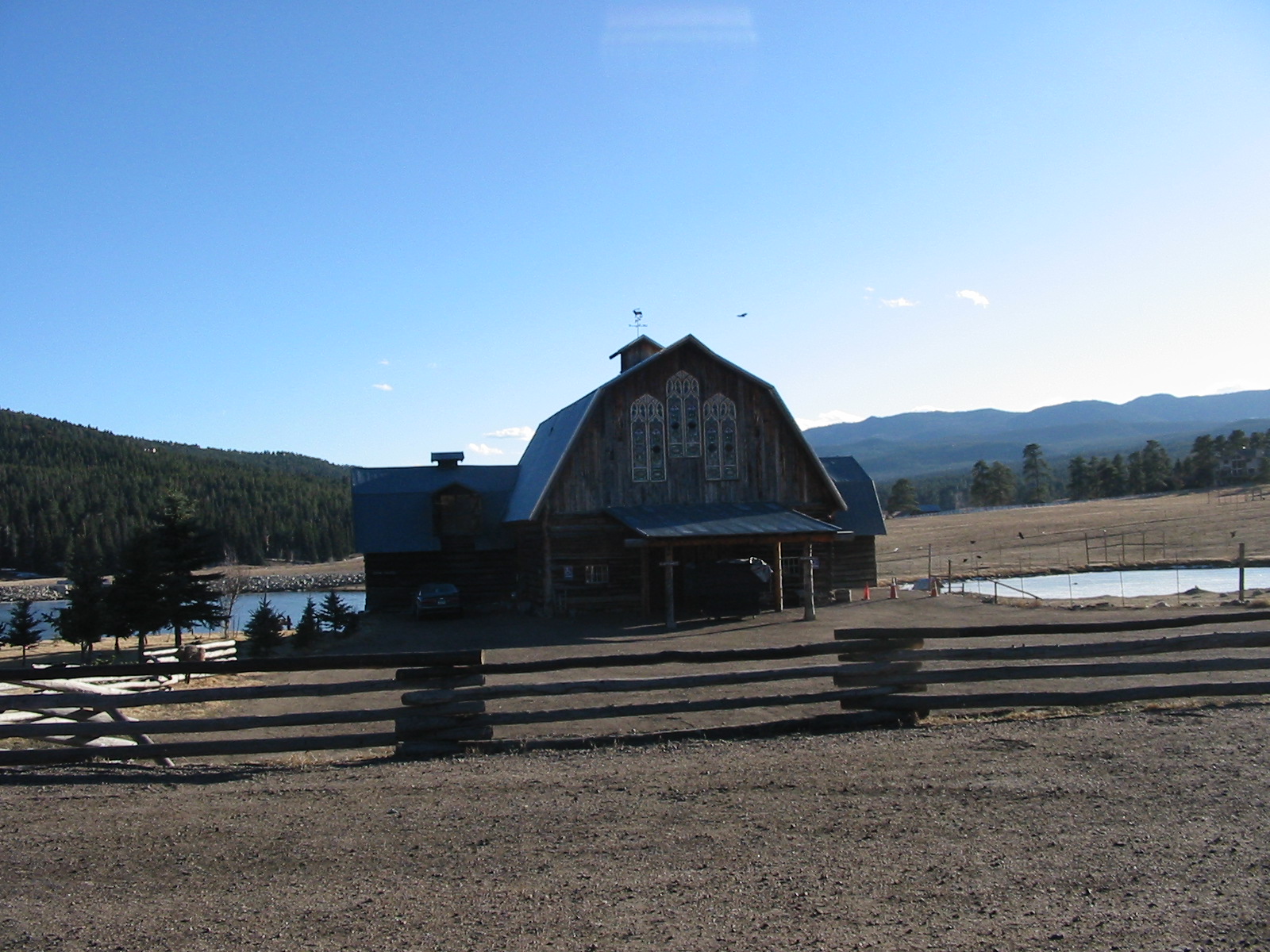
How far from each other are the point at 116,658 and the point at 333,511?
9825 cm

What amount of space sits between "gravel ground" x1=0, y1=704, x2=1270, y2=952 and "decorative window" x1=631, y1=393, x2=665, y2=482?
22281 mm

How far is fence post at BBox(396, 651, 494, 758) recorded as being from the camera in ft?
33.2

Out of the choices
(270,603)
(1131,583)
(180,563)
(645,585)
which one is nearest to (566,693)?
(645,585)

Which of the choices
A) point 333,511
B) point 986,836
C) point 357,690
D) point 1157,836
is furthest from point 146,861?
point 333,511

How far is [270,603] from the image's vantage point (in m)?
66.6

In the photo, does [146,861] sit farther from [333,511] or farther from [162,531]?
[333,511]

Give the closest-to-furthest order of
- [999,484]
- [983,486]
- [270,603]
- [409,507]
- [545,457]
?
[545,457], [409,507], [270,603], [999,484], [983,486]

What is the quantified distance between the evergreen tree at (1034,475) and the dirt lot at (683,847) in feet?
524

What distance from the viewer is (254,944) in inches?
218

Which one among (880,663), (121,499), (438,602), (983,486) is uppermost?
(121,499)

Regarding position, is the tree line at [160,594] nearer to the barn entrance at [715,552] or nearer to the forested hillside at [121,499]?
the barn entrance at [715,552]

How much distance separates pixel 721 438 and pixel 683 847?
26.2 m

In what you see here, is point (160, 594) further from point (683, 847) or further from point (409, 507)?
point (683, 847)

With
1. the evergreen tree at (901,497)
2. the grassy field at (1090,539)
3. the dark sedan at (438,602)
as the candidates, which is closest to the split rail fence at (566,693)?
the dark sedan at (438,602)
